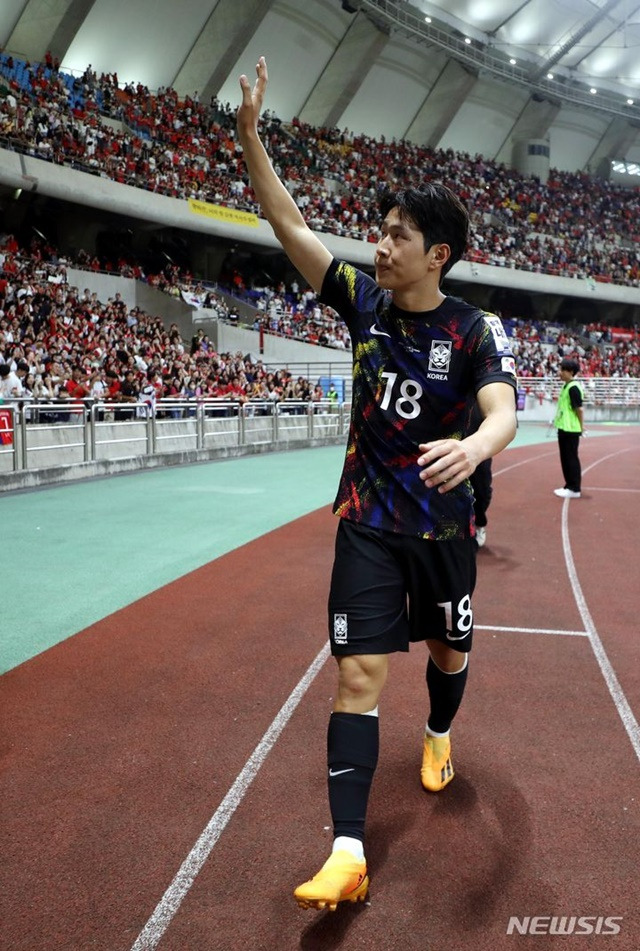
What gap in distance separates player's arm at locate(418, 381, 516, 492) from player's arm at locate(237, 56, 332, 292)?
31.2 inches

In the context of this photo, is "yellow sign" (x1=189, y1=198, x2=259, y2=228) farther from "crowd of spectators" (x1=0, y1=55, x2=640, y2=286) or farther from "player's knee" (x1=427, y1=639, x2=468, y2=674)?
"player's knee" (x1=427, y1=639, x2=468, y2=674)

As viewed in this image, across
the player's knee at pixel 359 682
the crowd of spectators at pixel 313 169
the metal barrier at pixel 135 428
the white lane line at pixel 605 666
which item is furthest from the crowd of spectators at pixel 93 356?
the player's knee at pixel 359 682

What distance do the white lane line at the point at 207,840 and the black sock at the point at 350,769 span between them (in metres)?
0.58

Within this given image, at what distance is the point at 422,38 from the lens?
38.6 metres

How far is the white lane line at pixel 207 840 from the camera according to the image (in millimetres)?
2416

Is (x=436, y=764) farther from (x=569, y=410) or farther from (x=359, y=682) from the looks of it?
(x=569, y=410)

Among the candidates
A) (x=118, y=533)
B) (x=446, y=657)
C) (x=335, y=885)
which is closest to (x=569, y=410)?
(x=118, y=533)

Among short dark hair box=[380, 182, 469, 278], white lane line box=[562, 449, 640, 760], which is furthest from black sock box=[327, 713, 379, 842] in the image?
white lane line box=[562, 449, 640, 760]

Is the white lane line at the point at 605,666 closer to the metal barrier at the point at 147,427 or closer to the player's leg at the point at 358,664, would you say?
the player's leg at the point at 358,664

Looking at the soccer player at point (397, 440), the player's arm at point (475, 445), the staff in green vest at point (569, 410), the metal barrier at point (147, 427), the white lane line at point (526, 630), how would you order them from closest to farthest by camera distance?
the player's arm at point (475, 445), the soccer player at point (397, 440), the white lane line at point (526, 630), the staff in green vest at point (569, 410), the metal barrier at point (147, 427)

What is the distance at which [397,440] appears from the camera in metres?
2.68

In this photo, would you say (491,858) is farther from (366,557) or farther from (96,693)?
(96,693)

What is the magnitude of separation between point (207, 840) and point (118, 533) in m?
6.16

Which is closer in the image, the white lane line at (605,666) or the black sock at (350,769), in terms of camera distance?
the black sock at (350,769)
